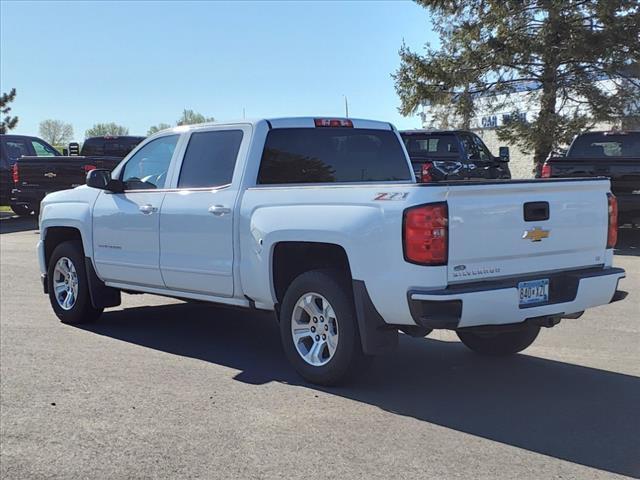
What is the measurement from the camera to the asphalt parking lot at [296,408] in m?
4.11

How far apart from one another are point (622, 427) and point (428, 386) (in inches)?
56.5

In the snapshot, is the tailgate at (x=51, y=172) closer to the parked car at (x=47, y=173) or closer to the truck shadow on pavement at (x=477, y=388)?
the parked car at (x=47, y=173)

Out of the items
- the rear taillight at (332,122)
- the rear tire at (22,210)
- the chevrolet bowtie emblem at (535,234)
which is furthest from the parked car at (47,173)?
the chevrolet bowtie emblem at (535,234)

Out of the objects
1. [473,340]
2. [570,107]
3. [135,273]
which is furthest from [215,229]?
[570,107]

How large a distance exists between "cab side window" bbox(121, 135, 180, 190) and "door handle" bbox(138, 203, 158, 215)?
0.74ft

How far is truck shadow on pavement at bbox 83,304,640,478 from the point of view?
14.5 ft

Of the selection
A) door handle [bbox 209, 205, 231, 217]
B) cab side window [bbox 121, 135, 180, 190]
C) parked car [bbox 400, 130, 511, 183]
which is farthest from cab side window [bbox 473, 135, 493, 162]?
door handle [bbox 209, 205, 231, 217]

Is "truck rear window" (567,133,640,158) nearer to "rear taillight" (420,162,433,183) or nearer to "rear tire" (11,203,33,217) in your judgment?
"rear taillight" (420,162,433,183)

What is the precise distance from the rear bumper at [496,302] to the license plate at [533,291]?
0.04 metres

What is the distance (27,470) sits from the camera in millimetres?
4090

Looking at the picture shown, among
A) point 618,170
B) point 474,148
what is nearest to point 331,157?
point 618,170

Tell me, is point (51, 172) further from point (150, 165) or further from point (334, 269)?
point (334, 269)

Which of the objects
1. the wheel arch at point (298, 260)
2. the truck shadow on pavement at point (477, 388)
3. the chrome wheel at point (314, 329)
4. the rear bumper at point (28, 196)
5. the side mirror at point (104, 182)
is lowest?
the truck shadow on pavement at point (477, 388)

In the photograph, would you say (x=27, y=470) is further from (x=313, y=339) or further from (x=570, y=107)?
(x=570, y=107)
